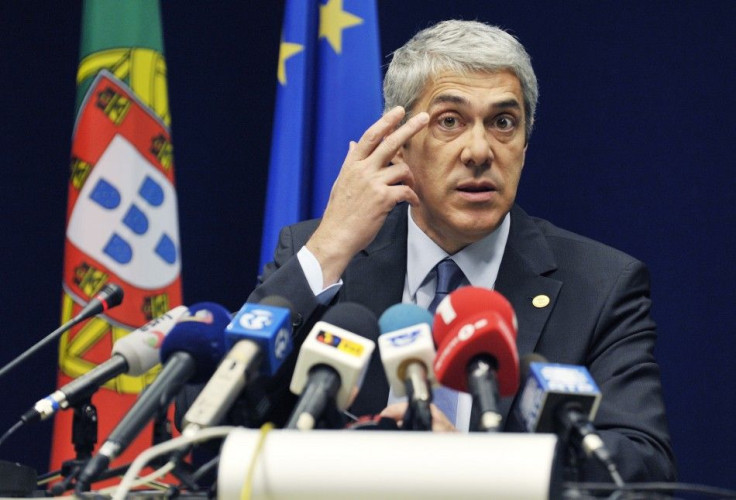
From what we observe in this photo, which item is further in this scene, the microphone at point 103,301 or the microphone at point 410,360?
the microphone at point 103,301

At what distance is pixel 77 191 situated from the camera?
3.43m

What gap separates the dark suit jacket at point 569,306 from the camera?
2133 mm

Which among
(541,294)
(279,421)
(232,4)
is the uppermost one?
(232,4)

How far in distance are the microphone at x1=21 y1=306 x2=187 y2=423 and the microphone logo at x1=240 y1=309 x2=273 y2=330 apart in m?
0.20

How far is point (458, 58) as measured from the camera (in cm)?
259

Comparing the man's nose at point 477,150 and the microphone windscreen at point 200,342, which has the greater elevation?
the man's nose at point 477,150

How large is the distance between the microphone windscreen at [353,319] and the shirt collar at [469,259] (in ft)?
3.31

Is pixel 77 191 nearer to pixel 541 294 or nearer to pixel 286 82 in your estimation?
pixel 286 82

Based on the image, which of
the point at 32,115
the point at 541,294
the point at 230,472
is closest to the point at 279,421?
the point at 541,294

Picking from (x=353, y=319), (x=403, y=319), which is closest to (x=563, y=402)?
(x=403, y=319)

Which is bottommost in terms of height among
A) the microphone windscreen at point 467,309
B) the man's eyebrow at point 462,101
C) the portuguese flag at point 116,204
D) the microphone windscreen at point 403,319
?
the portuguese flag at point 116,204

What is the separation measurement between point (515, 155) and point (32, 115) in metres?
2.14

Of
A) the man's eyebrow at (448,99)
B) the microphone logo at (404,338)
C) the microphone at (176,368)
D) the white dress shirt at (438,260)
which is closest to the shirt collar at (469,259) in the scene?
the white dress shirt at (438,260)

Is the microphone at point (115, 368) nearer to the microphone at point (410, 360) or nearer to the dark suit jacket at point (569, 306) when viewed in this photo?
the microphone at point (410, 360)
